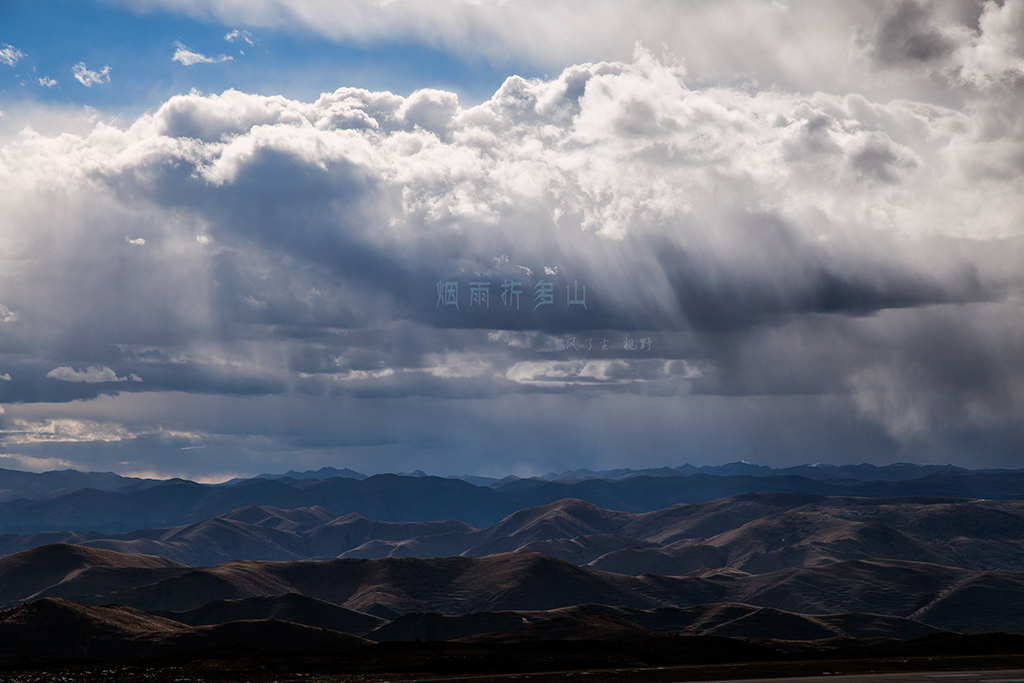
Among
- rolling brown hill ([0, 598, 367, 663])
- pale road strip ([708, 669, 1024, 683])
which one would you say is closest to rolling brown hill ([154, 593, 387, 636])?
rolling brown hill ([0, 598, 367, 663])

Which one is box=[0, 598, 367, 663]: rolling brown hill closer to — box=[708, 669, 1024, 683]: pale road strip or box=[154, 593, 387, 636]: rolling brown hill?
box=[154, 593, 387, 636]: rolling brown hill

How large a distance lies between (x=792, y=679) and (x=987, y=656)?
2708cm

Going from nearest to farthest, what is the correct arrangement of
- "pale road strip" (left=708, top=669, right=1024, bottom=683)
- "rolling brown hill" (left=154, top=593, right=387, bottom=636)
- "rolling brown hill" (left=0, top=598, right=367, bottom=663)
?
1. "pale road strip" (left=708, top=669, right=1024, bottom=683)
2. "rolling brown hill" (left=0, top=598, right=367, bottom=663)
3. "rolling brown hill" (left=154, top=593, right=387, bottom=636)

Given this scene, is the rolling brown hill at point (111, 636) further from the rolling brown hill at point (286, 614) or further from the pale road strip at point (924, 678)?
the pale road strip at point (924, 678)

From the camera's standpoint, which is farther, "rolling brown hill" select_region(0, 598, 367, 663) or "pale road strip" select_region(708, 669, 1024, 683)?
"rolling brown hill" select_region(0, 598, 367, 663)

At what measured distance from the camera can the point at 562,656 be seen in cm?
7781

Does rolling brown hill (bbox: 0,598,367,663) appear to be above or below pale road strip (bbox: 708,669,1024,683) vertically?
below

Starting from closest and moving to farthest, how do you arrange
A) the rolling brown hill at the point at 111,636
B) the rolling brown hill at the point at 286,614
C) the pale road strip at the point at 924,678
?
the pale road strip at the point at 924,678, the rolling brown hill at the point at 111,636, the rolling brown hill at the point at 286,614

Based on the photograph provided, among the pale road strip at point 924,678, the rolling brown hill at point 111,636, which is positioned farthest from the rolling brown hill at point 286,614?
the pale road strip at point 924,678

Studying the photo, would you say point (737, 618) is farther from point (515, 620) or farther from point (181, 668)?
point (181, 668)

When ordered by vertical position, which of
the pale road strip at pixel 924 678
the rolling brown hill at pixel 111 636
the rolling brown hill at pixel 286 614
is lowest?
the rolling brown hill at pixel 286 614

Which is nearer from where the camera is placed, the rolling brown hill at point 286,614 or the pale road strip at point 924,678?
the pale road strip at point 924,678

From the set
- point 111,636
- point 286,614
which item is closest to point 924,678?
point 111,636

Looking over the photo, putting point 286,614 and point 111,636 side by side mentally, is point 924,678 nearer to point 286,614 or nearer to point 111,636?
point 111,636
